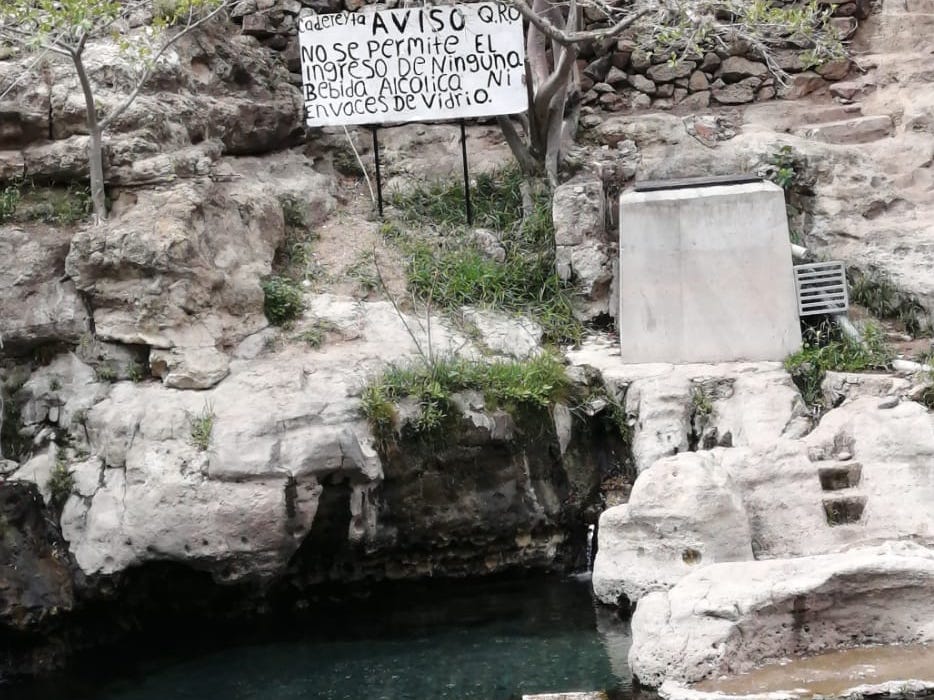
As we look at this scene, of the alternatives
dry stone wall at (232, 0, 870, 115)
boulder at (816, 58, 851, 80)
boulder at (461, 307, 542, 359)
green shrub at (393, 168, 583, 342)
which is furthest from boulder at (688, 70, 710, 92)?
boulder at (461, 307, 542, 359)

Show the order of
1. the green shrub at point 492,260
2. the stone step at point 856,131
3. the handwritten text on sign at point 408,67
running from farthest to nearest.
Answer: the stone step at point 856,131 < the handwritten text on sign at point 408,67 < the green shrub at point 492,260

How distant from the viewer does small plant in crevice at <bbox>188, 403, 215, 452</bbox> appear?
780cm

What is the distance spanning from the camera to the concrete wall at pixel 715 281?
Answer: 8906mm

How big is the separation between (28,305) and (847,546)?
5311 mm

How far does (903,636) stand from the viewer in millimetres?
6430

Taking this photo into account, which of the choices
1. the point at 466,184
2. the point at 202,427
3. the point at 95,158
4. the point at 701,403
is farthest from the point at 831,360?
the point at 95,158

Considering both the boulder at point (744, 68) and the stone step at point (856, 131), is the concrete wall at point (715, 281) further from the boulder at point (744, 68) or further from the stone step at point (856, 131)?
the boulder at point (744, 68)

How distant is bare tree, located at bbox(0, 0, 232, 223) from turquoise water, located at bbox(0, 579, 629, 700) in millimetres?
3163

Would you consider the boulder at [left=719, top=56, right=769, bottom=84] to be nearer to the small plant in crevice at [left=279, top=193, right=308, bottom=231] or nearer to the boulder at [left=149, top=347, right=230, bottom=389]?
the small plant in crevice at [left=279, top=193, right=308, bottom=231]

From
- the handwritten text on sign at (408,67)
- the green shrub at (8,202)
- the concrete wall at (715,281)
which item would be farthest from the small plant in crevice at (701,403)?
the green shrub at (8,202)

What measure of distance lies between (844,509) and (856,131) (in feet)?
14.7

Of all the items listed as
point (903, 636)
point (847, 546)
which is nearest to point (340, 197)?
point (847, 546)

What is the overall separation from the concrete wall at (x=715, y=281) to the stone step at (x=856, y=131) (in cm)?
207

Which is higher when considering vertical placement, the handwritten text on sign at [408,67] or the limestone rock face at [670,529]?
the handwritten text on sign at [408,67]
